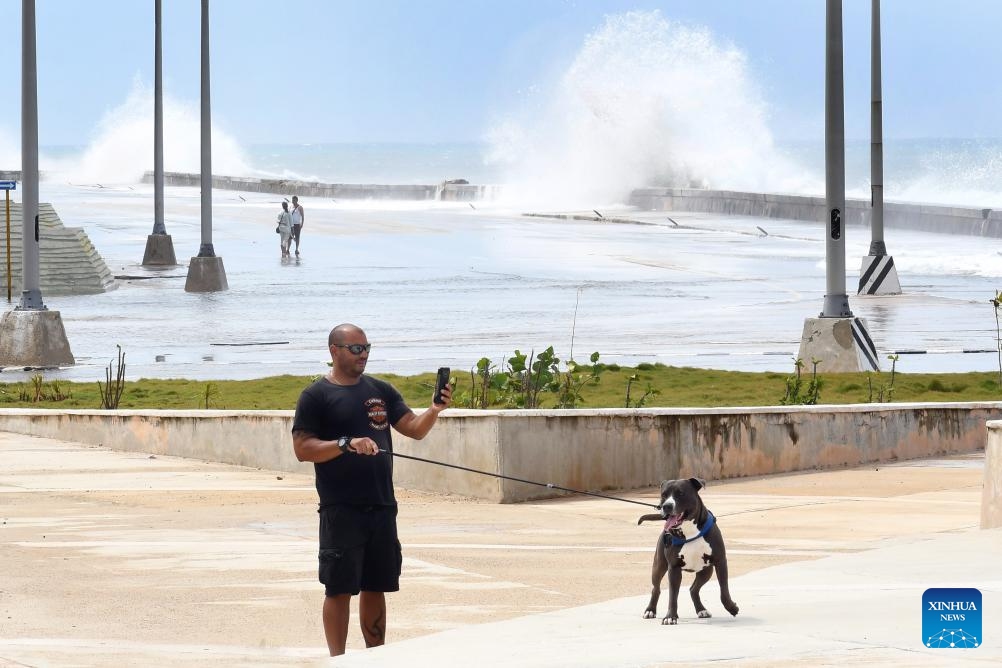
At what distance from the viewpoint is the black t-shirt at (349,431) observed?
7.70 meters

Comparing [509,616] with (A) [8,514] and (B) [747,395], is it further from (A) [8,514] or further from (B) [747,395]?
(B) [747,395]

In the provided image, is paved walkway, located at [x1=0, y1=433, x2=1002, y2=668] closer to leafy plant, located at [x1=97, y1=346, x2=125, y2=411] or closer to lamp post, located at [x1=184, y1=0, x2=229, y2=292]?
leafy plant, located at [x1=97, y1=346, x2=125, y2=411]

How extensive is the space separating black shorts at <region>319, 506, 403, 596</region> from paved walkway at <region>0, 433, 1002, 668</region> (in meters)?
0.30

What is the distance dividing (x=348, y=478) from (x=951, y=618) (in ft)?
8.14

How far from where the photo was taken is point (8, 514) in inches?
479

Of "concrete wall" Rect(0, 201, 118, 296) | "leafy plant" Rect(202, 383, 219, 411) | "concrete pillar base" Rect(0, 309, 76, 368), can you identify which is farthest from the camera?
"concrete wall" Rect(0, 201, 118, 296)

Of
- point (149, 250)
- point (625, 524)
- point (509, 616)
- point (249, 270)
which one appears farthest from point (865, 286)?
point (509, 616)

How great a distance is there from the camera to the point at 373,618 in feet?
25.9

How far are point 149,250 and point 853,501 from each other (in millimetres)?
32158

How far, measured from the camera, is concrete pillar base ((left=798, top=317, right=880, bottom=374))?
19.4 meters

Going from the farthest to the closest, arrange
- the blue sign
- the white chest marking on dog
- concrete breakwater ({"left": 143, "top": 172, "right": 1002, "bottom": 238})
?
concrete breakwater ({"left": 143, "top": 172, "right": 1002, "bottom": 238}) < the white chest marking on dog < the blue sign

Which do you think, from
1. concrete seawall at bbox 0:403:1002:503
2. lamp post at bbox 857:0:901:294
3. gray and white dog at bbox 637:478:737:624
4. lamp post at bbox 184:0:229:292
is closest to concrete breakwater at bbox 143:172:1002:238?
lamp post at bbox 857:0:901:294

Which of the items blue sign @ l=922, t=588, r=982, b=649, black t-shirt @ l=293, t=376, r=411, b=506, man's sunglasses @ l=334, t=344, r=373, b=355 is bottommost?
blue sign @ l=922, t=588, r=982, b=649

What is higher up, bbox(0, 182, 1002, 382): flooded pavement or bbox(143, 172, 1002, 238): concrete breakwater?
bbox(143, 172, 1002, 238): concrete breakwater
